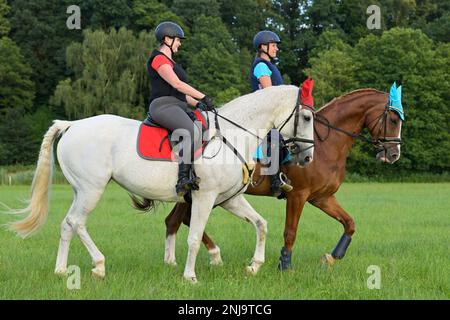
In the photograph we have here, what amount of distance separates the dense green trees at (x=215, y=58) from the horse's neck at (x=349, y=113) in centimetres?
4399

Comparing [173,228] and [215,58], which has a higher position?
[215,58]

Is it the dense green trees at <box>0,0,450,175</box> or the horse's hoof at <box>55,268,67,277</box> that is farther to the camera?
the dense green trees at <box>0,0,450,175</box>

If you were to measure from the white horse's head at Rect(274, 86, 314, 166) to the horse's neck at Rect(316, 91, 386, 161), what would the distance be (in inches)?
53.4

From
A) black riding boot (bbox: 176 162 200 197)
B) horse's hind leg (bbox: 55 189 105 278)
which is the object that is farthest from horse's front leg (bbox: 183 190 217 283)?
horse's hind leg (bbox: 55 189 105 278)

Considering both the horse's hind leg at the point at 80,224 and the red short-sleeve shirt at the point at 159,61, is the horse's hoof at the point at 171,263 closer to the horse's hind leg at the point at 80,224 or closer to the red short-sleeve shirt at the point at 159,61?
the horse's hind leg at the point at 80,224

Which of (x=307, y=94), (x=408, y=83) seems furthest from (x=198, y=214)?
(x=408, y=83)

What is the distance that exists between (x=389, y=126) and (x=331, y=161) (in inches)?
45.7

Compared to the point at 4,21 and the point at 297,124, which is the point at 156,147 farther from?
the point at 4,21

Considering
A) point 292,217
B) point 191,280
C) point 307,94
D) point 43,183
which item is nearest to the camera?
point 191,280

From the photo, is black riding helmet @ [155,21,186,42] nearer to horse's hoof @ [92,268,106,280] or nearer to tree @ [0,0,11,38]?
horse's hoof @ [92,268,106,280]

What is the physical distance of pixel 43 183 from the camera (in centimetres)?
820

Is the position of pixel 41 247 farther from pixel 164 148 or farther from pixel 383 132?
pixel 383 132

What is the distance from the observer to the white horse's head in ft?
25.3

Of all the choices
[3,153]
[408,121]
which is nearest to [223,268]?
[408,121]
